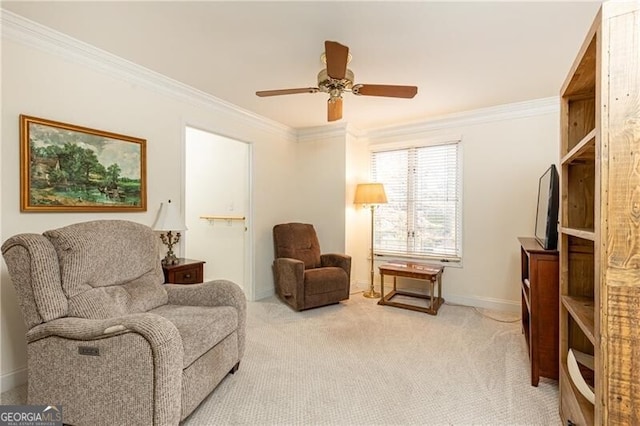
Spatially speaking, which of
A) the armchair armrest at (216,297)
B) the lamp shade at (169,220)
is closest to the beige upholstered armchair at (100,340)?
the armchair armrest at (216,297)

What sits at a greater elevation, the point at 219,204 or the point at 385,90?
the point at 385,90

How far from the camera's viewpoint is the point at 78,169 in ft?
7.25

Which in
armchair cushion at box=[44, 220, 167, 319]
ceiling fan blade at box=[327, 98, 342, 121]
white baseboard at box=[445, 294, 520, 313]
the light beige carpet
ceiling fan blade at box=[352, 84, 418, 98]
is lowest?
the light beige carpet

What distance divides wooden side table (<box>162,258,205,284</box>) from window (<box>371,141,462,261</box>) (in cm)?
251

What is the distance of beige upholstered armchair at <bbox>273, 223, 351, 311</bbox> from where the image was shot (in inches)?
134

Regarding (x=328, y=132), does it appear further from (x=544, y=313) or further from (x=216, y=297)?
(x=544, y=313)

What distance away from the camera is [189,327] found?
1.66 meters

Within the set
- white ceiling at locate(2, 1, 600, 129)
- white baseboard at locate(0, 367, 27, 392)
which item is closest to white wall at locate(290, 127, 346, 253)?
white ceiling at locate(2, 1, 600, 129)

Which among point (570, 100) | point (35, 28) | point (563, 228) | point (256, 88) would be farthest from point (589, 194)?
point (35, 28)

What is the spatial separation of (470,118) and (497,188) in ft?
2.99

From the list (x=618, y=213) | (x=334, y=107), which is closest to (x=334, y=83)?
(x=334, y=107)

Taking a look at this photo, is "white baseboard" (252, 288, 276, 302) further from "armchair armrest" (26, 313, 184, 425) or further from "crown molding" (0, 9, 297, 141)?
"armchair armrest" (26, 313, 184, 425)

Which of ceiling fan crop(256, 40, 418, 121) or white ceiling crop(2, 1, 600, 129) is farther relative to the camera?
ceiling fan crop(256, 40, 418, 121)

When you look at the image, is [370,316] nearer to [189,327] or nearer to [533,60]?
[189,327]
